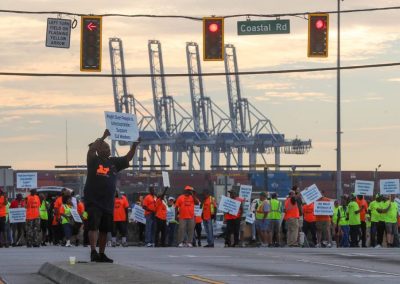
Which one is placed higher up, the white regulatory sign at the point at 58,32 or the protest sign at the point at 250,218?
the white regulatory sign at the point at 58,32

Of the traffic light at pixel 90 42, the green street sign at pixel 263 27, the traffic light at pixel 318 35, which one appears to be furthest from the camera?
the green street sign at pixel 263 27

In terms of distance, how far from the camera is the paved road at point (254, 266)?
17.8m

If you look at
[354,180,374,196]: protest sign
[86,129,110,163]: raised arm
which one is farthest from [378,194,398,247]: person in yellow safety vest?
[86,129,110,163]: raised arm

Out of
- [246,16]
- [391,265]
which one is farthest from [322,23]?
[391,265]

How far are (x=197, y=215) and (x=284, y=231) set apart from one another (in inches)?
126

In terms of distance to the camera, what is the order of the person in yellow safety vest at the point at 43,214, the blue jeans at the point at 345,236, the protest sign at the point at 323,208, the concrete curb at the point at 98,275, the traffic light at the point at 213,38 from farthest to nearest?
the blue jeans at the point at 345,236
the person in yellow safety vest at the point at 43,214
the protest sign at the point at 323,208
the traffic light at the point at 213,38
the concrete curb at the point at 98,275

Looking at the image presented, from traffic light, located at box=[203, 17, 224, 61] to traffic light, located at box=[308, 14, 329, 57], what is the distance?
2537 millimetres

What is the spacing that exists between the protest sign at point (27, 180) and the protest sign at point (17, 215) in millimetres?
3292

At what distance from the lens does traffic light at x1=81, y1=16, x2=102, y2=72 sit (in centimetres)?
3397

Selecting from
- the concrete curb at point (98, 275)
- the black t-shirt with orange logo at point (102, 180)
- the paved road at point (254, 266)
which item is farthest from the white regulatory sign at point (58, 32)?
the black t-shirt with orange logo at point (102, 180)

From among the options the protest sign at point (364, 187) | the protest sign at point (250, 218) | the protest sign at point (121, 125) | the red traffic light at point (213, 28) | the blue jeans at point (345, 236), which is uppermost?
the red traffic light at point (213, 28)

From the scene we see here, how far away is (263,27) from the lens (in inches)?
1389

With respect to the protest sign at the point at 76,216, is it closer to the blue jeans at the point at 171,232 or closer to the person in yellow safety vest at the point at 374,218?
the blue jeans at the point at 171,232

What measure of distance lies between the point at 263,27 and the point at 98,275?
835 inches
